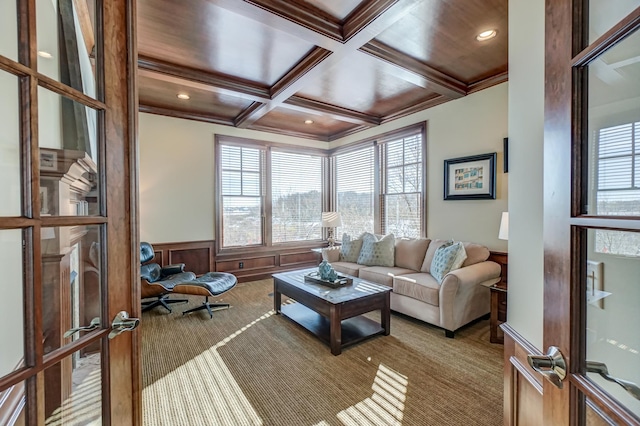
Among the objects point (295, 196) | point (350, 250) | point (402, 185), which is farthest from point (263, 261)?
point (402, 185)

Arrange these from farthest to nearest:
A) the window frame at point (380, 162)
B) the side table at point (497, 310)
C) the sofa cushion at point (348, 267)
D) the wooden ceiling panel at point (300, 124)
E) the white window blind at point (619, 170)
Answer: the wooden ceiling panel at point (300, 124)
the window frame at point (380, 162)
the sofa cushion at point (348, 267)
the side table at point (497, 310)
the white window blind at point (619, 170)

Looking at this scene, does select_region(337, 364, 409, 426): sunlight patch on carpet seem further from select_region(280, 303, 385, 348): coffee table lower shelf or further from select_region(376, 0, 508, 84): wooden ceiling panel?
select_region(376, 0, 508, 84): wooden ceiling panel

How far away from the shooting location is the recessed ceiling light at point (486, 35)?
2.47 meters

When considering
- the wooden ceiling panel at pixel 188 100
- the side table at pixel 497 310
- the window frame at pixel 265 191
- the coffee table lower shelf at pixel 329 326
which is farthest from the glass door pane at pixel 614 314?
the window frame at pixel 265 191

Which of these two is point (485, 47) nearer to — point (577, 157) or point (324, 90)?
point (324, 90)

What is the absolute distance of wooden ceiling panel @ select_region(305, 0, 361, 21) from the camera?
2.13m

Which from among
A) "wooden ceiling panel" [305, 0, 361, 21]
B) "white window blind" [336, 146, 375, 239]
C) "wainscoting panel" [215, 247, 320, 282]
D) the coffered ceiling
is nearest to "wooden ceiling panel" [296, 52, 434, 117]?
the coffered ceiling

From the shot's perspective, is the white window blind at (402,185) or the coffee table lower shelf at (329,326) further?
the white window blind at (402,185)

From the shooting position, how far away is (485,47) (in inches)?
107

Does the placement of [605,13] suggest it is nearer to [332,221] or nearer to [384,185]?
[384,185]

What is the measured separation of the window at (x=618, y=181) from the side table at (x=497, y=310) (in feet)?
8.04

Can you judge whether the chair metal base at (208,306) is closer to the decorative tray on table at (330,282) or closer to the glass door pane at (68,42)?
the decorative tray on table at (330,282)

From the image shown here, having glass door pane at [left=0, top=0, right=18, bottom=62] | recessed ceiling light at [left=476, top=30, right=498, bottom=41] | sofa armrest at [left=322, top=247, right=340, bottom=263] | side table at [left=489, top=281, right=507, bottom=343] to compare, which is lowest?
side table at [left=489, top=281, right=507, bottom=343]

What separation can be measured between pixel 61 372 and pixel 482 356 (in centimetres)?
285
